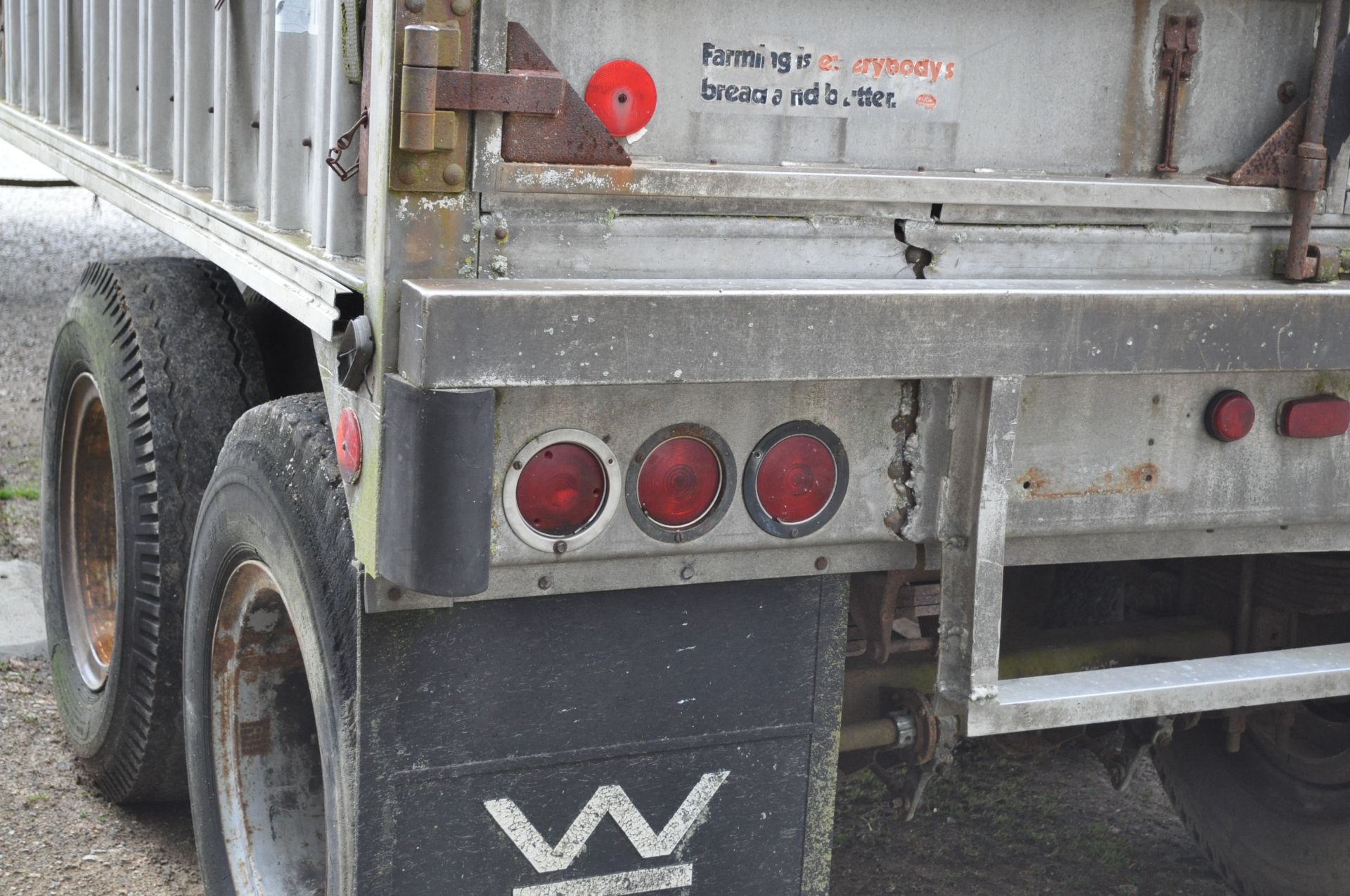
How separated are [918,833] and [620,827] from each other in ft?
5.77

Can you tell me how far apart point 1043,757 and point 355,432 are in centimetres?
274

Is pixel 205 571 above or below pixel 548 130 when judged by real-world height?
below

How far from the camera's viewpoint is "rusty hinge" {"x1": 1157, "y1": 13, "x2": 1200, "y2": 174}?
2.38 metres

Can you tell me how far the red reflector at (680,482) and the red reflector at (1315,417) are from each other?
0.90m

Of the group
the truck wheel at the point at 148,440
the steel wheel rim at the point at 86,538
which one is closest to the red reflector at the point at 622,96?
the truck wheel at the point at 148,440

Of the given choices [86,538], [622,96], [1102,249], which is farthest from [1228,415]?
[86,538]

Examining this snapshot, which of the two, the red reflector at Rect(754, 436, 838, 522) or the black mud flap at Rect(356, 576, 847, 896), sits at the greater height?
the red reflector at Rect(754, 436, 838, 522)

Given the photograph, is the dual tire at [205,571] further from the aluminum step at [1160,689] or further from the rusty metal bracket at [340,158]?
the aluminum step at [1160,689]

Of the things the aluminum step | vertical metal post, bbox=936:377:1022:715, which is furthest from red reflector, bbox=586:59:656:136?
the aluminum step

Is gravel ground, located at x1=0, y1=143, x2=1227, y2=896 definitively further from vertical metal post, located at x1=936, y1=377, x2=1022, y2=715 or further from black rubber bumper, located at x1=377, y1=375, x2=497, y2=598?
black rubber bumper, located at x1=377, y1=375, x2=497, y2=598

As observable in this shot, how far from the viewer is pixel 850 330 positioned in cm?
203

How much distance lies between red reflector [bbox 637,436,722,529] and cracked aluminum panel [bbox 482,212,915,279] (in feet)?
0.75

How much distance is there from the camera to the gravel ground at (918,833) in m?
3.51

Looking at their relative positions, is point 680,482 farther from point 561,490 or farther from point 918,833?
point 918,833
